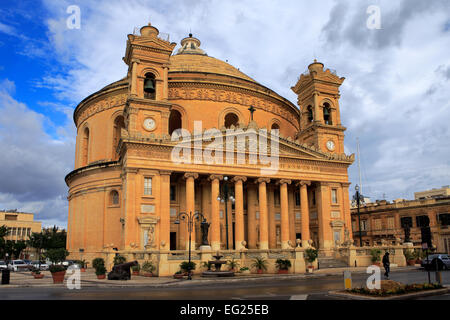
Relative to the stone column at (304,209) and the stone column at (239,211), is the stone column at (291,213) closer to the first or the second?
the stone column at (304,209)

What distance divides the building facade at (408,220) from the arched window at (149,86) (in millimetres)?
30091

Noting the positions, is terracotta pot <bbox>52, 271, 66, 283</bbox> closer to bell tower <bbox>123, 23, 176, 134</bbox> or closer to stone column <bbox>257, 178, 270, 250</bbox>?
bell tower <bbox>123, 23, 176, 134</bbox>

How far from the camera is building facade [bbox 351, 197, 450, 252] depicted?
50.3 meters

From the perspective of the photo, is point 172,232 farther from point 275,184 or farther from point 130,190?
point 275,184

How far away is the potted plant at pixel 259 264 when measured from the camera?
3022 centimetres

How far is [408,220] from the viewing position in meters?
54.4

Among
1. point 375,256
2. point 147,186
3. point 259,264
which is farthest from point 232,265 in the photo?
point 375,256

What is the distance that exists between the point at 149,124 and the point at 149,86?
389cm

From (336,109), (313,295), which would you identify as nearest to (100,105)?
(336,109)

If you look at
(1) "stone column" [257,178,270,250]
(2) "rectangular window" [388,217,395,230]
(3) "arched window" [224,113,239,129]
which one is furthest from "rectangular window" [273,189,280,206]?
(2) "rectangular window" [388,217,395,230]

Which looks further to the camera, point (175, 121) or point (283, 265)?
point (175, 121)

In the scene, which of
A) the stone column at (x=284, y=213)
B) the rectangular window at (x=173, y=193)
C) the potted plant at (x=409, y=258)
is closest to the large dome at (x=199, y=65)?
the rectangular window at (x=173, y=193)

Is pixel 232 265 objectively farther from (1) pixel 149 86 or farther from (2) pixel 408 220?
(2) pixel 408 220
